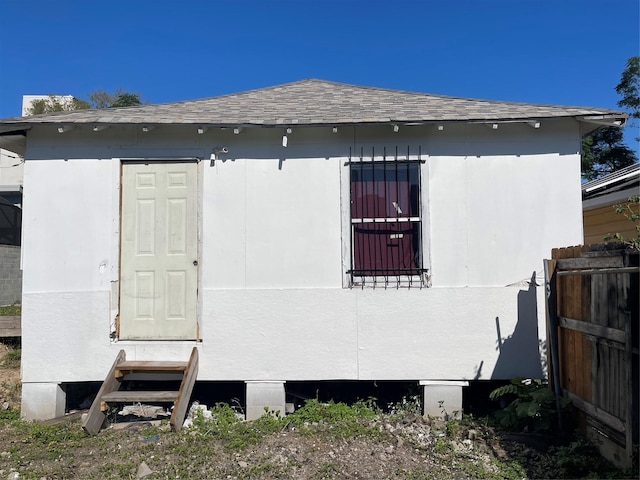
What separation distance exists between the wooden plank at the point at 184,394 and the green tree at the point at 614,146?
16.1 metres

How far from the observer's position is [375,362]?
496 cm

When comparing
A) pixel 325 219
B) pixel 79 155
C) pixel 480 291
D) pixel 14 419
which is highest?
pixel 79 155

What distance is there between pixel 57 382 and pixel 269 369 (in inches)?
94.0

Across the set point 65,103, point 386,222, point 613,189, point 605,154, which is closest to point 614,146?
point 605,154

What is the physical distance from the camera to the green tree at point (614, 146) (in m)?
15.6

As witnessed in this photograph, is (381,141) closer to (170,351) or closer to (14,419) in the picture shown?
(170,351)

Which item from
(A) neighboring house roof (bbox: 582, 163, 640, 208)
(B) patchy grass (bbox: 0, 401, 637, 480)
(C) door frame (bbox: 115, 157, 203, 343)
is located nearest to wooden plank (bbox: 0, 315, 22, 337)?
(B) patchy grass (bbox: 0, 401, 637, 480)

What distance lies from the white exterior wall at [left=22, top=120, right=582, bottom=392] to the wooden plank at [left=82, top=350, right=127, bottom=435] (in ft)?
0.69

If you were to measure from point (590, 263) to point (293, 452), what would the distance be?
3.15m

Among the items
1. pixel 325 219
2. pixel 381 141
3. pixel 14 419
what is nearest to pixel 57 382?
pixel 14 419

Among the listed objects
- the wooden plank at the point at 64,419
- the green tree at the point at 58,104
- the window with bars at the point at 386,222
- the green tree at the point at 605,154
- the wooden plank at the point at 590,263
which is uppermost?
the green tree at the point at 58,104

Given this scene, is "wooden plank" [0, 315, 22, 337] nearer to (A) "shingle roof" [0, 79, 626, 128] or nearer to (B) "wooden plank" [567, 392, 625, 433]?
(A) "shingle roof" [0, 79, 626, 128]

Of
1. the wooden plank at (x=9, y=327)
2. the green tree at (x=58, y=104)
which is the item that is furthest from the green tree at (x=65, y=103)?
the wooden plank at (x=9, y=327)

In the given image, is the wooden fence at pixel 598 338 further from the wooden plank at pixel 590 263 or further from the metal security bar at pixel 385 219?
the metal security bar at pixel 385 219
